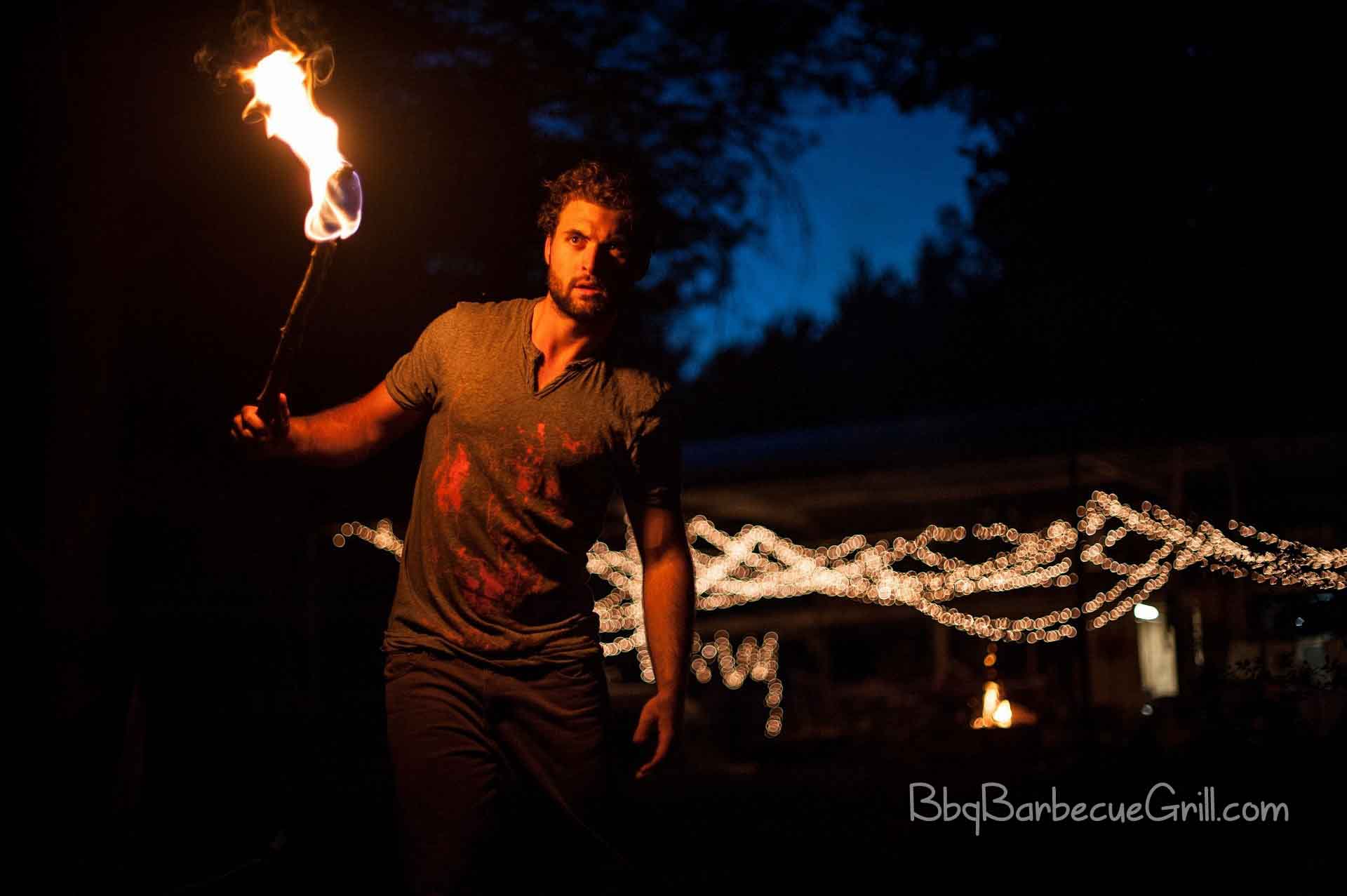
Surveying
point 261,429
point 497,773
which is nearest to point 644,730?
point 497,773

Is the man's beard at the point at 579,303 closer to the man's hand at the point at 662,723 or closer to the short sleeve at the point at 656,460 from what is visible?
the short sleeve at the point at 656,460

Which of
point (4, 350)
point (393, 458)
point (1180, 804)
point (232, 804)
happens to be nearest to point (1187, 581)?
point (1180, 804)

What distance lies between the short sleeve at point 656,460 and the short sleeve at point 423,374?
479 mm

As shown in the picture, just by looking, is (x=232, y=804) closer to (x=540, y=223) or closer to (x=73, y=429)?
(x=73, y=429)

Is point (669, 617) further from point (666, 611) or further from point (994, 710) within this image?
point (994, 710)

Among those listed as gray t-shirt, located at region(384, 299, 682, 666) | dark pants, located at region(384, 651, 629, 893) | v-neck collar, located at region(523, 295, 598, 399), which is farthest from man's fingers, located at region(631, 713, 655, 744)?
v-neck collar, located at region(523, 295, 598, 399)

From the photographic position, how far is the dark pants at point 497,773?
277 centimetres

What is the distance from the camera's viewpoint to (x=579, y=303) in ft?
9.91

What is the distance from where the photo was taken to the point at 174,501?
360 inches

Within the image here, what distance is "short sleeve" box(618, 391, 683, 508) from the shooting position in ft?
10.00

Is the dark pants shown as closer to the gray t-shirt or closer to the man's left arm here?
the gray t-shirt

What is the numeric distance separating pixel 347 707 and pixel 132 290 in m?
5.13

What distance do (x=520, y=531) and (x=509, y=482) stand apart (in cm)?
11

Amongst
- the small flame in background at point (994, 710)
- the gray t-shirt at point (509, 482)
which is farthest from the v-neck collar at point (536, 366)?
the small flame in background at point (994, 710)
